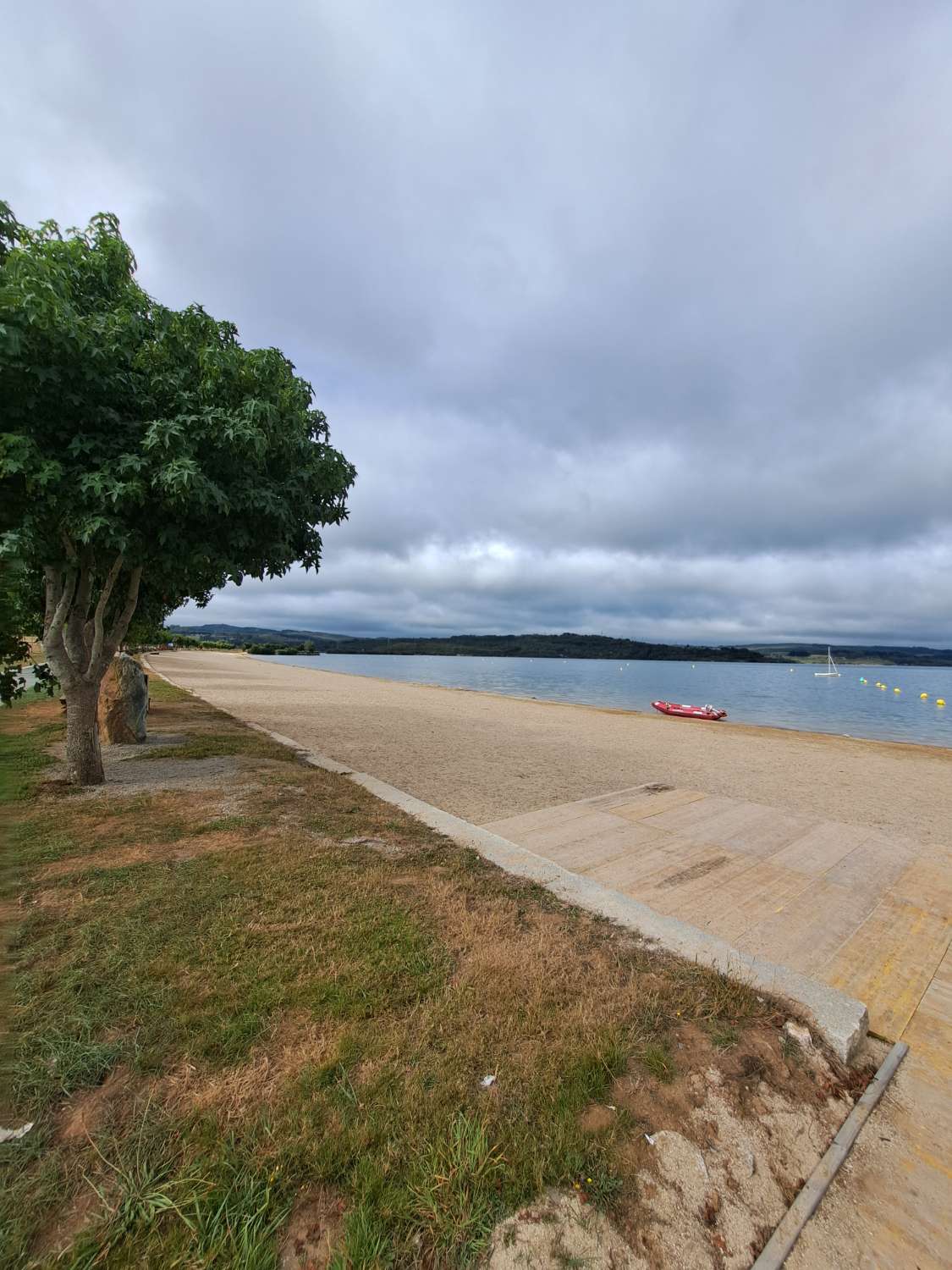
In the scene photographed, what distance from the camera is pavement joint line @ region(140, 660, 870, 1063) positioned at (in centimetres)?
275

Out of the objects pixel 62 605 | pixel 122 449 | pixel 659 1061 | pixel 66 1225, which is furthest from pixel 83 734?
pixel 659 1061

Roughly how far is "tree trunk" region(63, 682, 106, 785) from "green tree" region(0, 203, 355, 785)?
2 cm

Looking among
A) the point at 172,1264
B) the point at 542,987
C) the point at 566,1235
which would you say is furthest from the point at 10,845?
the point at 566,1235

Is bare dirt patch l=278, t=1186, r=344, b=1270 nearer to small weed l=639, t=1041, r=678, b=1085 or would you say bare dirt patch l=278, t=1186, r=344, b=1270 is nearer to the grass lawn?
the grass lawn

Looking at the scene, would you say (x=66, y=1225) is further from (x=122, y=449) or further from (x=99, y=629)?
(x=99, y=629)

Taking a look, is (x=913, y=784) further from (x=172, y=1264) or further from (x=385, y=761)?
(x=172, y=1264)

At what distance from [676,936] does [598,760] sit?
7539 millimetres

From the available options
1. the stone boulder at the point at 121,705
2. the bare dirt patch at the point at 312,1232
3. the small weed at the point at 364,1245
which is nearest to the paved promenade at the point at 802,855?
the small weed at the point at 364,1245

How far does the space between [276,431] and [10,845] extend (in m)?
4.62

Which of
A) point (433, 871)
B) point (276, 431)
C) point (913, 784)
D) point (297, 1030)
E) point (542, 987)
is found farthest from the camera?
point (913, 784)

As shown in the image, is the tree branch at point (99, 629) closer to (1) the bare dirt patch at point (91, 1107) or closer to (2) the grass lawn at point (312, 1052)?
(2) the grass lawn at point (312, 1052)

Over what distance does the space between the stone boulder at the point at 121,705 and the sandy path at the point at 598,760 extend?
11.2ft

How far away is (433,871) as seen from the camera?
4453mm

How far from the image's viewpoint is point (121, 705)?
940 centimetres
